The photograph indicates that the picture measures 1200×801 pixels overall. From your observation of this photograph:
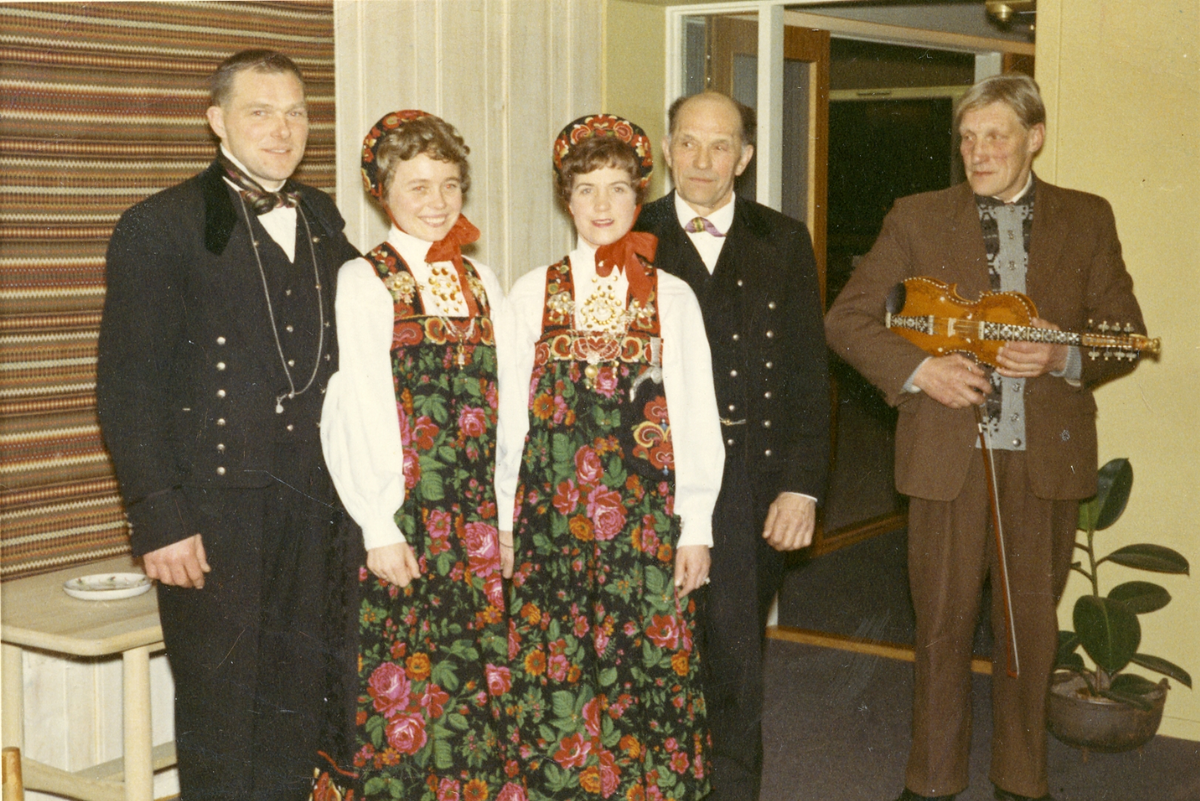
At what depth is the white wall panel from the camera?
11.0 feet

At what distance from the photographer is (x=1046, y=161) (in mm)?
3785

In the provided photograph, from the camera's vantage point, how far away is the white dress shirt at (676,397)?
2516mm

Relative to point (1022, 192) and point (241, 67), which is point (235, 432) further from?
point (1022, 192)

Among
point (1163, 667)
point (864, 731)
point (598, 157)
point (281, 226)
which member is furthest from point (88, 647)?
point (1163, 667)

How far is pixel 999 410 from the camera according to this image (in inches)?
122

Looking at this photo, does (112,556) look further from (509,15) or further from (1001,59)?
(1001,59)

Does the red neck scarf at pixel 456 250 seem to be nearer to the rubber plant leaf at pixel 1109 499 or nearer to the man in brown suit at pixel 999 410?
the man in brown suit at pixel 999 410

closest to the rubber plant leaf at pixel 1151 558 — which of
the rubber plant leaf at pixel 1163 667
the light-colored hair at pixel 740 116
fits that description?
the rubber plant leaf at pixel 1163 667

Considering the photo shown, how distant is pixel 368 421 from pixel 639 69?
253 cm

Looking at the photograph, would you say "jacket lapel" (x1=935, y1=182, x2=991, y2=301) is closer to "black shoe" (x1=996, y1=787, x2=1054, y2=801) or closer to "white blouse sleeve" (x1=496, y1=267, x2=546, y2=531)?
"white blouse sleeve" (x1=496, y1=267, x2=546, y2=531)

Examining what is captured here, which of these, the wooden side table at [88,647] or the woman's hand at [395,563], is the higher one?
the woman's hand at [395,563]

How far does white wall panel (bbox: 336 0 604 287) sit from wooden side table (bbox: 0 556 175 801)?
4.05 feet

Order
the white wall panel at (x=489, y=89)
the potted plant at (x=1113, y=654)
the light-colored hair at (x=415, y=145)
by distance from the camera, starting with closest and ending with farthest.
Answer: the light-colored hair at (x=415, y=145) < the white wall panel at (x=489, y=89) < the potted plant at (x=1113, y=654)

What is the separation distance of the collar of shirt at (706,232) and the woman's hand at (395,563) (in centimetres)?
96
